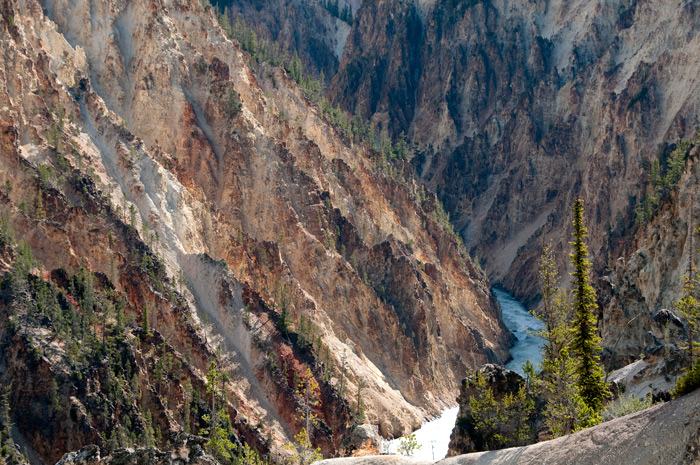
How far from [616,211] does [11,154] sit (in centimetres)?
8316

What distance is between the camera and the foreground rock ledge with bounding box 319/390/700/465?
22.5 metres

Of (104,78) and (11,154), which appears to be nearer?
(11,154)

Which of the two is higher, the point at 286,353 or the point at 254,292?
the point at 254,292

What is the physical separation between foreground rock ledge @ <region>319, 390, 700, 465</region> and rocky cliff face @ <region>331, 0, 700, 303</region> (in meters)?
85.8

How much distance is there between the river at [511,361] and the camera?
69.1 meters

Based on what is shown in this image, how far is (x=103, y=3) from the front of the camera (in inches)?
3669

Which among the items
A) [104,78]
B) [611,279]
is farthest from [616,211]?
[104,78]

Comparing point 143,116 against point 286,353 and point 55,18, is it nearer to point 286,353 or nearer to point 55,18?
point 55,18

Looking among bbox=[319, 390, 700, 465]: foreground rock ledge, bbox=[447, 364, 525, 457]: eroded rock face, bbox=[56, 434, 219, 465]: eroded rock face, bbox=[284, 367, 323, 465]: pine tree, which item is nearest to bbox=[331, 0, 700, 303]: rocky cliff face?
bbox=[284, 367, 323, 465]: pine tree

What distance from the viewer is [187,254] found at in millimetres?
77125

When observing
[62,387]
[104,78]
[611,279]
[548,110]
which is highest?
[104,78]

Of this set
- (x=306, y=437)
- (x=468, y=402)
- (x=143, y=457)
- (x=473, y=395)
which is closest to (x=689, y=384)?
(x=143, y=457)

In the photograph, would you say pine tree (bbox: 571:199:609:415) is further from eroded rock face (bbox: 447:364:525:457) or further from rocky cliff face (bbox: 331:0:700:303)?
rocky cliff face (bbox: 331:0:700:303)

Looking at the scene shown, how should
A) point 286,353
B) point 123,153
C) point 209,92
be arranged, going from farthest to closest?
point 209,92 < point 123,153 < point 286,353
